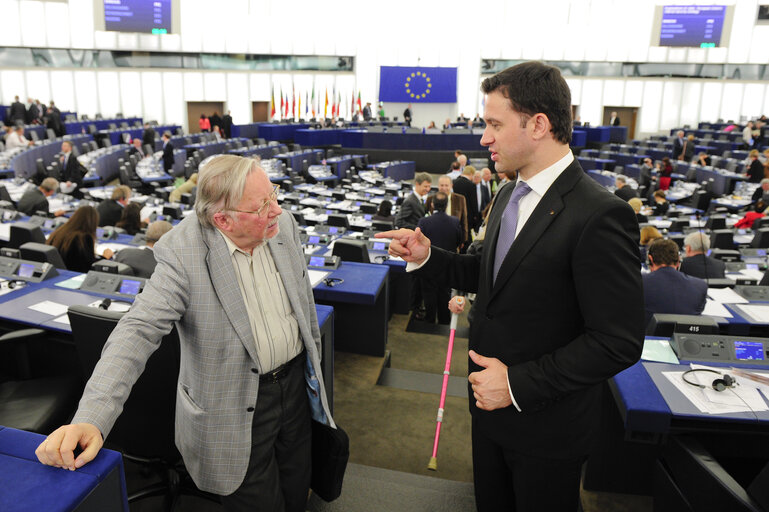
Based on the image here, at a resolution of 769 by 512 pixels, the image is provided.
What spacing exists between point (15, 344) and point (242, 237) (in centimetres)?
182

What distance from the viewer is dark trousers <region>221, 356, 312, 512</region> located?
1665 millimetres

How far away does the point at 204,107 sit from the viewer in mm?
24141

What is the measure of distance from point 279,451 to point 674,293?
2.85 metres

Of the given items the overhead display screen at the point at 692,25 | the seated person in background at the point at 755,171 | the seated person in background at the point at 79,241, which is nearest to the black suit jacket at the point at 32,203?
the seated person in background at the point at 79,241

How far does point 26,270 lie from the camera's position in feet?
11.8

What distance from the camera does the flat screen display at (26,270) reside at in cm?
358

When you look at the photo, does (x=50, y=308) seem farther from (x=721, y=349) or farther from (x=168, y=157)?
(x=168, y=157)

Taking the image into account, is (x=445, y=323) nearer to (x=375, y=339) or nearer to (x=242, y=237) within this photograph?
(x=375, y=339)

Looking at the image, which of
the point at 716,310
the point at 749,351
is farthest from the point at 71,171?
the point at 749,351

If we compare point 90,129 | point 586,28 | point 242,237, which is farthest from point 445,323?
point 586,28

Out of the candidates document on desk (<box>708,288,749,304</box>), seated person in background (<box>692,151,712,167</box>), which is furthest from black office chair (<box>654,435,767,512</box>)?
seated person in background (<box>692,151,712,167</box>)

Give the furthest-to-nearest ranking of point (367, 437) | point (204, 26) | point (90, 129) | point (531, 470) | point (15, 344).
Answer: point (204, 26) < point (90, 129) < point (367, 437) < point (15, 344) < point (531, 470)

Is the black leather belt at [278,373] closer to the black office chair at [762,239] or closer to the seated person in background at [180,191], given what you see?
the black office chair at [762,239]

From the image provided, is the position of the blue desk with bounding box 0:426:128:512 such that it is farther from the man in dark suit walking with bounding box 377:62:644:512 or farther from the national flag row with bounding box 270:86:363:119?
the national flag row with bounding box 270:86:363:119
